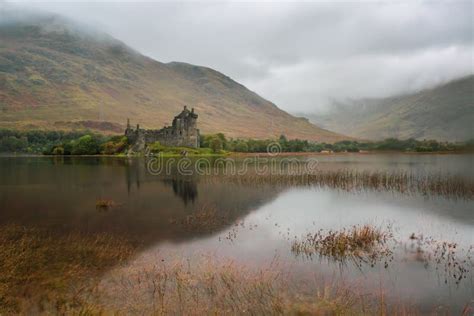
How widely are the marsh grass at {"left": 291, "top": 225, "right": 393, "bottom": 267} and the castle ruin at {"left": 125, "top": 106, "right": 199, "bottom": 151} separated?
92.6m

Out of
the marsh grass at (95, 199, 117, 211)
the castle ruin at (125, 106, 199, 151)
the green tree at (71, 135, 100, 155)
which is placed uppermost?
the castle ruin at (125, 106, 199, 151)

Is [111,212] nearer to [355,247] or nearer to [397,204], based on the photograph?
[355,247]

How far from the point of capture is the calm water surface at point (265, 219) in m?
11.3

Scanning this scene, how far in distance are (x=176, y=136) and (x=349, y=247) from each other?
3803 inches

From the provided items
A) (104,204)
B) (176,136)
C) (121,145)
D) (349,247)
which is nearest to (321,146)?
(176,136)

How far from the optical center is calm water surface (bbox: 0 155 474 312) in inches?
446

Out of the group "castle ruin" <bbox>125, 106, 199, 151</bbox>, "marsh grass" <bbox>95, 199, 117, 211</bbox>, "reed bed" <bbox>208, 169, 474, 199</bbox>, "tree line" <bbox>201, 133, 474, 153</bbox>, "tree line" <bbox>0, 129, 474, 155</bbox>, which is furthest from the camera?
"castle ruin" <bbox>125, 106, 199, 151</bbox>

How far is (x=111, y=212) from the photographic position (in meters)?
21.7

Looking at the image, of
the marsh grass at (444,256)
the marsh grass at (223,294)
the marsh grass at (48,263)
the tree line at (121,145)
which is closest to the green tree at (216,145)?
the tree line at (121,145)

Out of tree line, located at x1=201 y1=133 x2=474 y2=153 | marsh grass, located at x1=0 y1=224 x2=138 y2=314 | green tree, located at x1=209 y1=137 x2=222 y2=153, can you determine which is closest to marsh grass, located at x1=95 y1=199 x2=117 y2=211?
marsh grass, located at x1=0 y1=224 x2=138 y2=314

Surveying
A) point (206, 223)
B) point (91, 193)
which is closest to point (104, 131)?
point (91, 193)

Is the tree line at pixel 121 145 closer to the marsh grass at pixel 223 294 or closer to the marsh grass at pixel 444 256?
the marsh grass at pixel 444 256

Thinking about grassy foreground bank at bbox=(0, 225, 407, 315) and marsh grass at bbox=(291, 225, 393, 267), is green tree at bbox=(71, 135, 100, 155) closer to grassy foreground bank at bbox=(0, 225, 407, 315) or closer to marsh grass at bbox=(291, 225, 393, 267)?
grassy foreground bank at bbox=(0, 225, 407, 315)

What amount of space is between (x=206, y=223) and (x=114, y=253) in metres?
6.45
